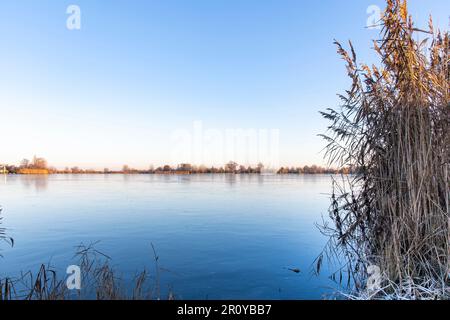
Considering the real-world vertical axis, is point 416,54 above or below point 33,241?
above

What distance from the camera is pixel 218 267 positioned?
196 inches

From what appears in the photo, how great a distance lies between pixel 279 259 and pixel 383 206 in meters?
2.85

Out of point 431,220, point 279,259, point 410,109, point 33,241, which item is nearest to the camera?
point 431,220

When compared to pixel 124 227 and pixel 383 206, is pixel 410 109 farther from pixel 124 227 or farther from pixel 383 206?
pixel 124 227

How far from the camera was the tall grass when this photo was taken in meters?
2.94

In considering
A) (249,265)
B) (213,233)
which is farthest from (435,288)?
(213,233)

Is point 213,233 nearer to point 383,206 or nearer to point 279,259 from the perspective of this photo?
point 279,259

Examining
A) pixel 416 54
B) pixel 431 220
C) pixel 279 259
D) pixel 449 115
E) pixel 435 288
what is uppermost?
pixel 416 54

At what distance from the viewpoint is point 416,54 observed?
3365 millimetres

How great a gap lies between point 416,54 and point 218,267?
185 inches

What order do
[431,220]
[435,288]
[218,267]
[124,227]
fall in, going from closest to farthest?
[435,288]
[431,220]
[218,267]
[124,227]

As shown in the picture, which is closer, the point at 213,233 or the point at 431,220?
the point at 431,220

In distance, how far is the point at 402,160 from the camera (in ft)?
10.4

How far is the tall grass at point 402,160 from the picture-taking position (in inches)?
116
